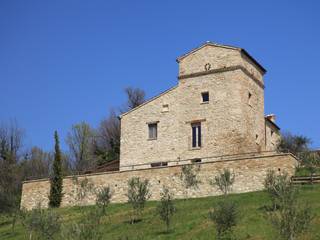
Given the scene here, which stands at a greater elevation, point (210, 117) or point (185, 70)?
point (185, 70)

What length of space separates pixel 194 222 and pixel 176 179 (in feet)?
32.1

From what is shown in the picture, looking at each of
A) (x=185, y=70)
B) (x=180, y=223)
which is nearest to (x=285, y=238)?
(x=180, y=223)

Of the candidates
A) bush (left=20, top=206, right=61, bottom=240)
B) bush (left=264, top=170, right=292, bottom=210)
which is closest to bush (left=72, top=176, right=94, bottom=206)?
bush (left=20, top=206, right=61, bottom=240)

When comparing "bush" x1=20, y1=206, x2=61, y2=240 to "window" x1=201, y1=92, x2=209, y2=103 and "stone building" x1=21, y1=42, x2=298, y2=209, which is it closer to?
"stone building" x1=21, y1=42, x2=298, y2=209

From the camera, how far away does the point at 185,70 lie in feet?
150

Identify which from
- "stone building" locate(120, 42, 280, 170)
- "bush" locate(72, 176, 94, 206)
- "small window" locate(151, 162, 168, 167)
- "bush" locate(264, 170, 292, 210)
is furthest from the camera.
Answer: "small window" locate(151, 162, 168, 167)

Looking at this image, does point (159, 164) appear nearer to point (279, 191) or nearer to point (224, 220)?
point (279, 191)

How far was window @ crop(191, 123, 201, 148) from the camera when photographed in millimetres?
43875

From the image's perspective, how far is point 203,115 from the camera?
44125mm

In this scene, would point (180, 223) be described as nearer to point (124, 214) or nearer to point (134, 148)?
point (124, 214)

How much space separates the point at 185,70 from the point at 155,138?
536 cm

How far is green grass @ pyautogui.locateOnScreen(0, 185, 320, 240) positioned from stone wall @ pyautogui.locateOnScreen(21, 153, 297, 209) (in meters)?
1.80

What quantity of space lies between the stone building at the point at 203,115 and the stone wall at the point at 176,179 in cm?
195

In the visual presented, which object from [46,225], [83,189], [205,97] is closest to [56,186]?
[83,189]
